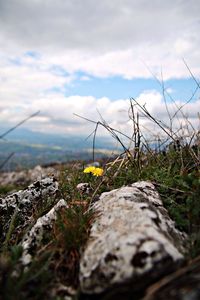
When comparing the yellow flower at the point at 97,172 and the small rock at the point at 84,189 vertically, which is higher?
the yellow flower at the point at 97,172

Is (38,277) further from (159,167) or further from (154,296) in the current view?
(159,167)

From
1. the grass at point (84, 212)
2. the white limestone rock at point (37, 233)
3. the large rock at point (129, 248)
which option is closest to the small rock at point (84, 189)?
the grass at point (84, 212)

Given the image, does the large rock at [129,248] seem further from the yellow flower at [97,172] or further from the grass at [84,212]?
the yellow flower at [97,172]

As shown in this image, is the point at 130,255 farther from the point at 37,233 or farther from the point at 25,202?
the point at 25,202

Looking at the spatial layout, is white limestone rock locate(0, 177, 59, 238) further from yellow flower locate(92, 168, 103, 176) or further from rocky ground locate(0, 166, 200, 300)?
rocky ground locate(0, 166, 200, 300)

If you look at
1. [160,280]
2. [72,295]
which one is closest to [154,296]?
[160,280]

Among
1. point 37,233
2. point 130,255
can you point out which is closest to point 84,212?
point 37,233
